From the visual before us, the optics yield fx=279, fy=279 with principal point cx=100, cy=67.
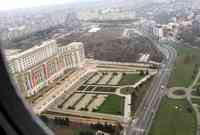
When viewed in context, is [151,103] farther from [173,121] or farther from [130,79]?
[130,79]

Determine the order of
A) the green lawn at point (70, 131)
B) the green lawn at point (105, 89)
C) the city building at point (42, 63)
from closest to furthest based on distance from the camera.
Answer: the green lawn at point (70, 131) < the green lawn at point (105, 89) < the city building at point (42, 63)

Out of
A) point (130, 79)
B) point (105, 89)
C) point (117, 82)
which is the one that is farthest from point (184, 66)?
point (105, 89)

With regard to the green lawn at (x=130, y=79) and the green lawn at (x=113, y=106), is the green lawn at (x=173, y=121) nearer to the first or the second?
the green lawn at (x=113, y=106)

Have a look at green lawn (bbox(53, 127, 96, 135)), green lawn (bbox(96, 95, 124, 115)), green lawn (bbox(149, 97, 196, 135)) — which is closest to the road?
green lawn (bbox(149, 97, 196, 135))

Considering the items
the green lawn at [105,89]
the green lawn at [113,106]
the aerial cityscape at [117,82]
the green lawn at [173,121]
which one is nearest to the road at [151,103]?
the aerial cityscape at [117,82]

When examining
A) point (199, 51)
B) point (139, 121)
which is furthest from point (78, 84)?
point (199, 51)

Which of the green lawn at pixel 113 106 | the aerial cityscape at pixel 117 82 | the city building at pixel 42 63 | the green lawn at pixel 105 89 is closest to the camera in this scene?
the aerial cityscape at pixel 117 82
